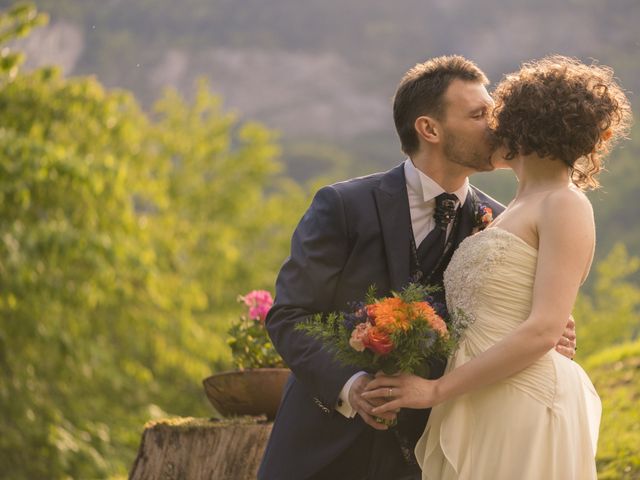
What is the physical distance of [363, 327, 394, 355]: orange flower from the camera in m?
3.19

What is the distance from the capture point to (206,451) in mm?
5453

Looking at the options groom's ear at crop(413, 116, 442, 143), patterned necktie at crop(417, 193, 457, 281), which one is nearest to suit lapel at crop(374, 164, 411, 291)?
patterned necktie at crop(417, 193, 457, 281)

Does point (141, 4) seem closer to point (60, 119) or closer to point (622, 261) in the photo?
point (622, 261)

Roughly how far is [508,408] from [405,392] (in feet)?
1.32

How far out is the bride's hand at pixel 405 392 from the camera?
3.34 meters

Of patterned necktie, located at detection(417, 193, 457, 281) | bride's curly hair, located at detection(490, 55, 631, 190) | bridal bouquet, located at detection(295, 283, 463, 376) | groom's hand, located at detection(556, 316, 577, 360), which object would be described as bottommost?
groom's hand, located at detection(556, 316, 577, 360)

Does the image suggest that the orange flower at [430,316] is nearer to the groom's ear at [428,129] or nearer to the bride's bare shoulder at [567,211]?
the bride's bare shoulder at [567,211]

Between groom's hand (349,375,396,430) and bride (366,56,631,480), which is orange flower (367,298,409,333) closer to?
bride (366,56,631,480)

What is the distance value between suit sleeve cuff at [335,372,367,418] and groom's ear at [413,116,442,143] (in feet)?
3.98

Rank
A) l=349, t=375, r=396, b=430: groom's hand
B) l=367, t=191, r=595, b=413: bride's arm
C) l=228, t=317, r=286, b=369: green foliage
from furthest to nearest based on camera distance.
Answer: l=228, t=317, r=286, b=369: green foliage, l=349, t=375, r=396, b=430: groom's hand, l=367, t=191, r=595, b=413: bride's arm

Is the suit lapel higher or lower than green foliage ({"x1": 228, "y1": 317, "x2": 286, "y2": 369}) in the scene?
higher

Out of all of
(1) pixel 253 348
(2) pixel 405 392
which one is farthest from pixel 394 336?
(1) pixel 253 348

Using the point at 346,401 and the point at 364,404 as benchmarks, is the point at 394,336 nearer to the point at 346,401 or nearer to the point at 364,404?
the point at 364,404

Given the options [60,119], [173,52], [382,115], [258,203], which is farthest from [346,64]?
[60,119]
